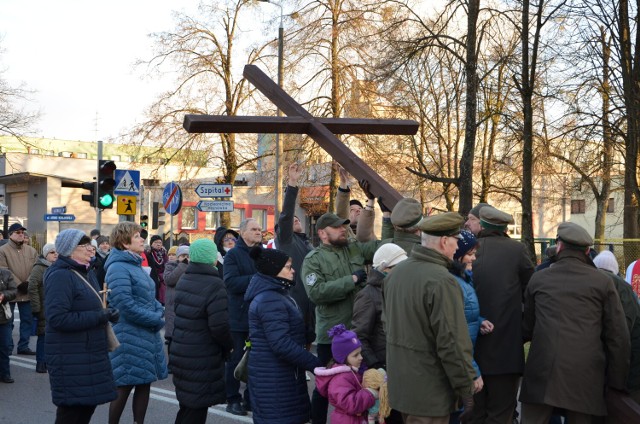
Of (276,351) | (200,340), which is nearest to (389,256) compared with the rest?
(276,351)

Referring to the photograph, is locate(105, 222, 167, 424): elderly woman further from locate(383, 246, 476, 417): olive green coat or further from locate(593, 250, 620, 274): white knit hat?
locate(593, 250, 620, 274): white knit hat

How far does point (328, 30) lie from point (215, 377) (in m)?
20.3

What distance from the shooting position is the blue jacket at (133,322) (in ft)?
21.2

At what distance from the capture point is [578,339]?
5.20m

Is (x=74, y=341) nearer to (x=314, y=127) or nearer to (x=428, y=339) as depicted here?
(x=314, y=127)

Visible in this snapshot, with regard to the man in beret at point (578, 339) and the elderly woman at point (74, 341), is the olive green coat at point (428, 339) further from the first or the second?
the elderly woman at point (74, 341)

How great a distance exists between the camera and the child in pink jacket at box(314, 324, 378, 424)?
5340mm

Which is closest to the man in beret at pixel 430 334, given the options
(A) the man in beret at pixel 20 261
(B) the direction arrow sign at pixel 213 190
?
(A) the man in beret at pixel 20 261

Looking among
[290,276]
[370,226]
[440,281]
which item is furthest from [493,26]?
[440,281]

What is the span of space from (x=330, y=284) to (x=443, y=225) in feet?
6.48

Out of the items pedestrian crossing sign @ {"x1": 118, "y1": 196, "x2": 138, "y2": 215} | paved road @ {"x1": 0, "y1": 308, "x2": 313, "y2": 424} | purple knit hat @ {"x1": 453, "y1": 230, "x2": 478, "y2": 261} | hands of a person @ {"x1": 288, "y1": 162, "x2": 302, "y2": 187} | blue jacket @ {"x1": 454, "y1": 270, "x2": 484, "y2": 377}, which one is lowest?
paved road @ {"x1": 0, "y1": 308, "x2": 313, "y2": 424}

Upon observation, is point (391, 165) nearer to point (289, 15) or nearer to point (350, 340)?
point (289, 15)

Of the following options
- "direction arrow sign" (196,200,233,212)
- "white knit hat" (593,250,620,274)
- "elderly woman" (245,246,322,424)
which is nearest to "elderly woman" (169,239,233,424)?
"elderly woman" (245,246,322,424)

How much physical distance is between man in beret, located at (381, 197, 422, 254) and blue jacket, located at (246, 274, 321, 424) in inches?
40.7
